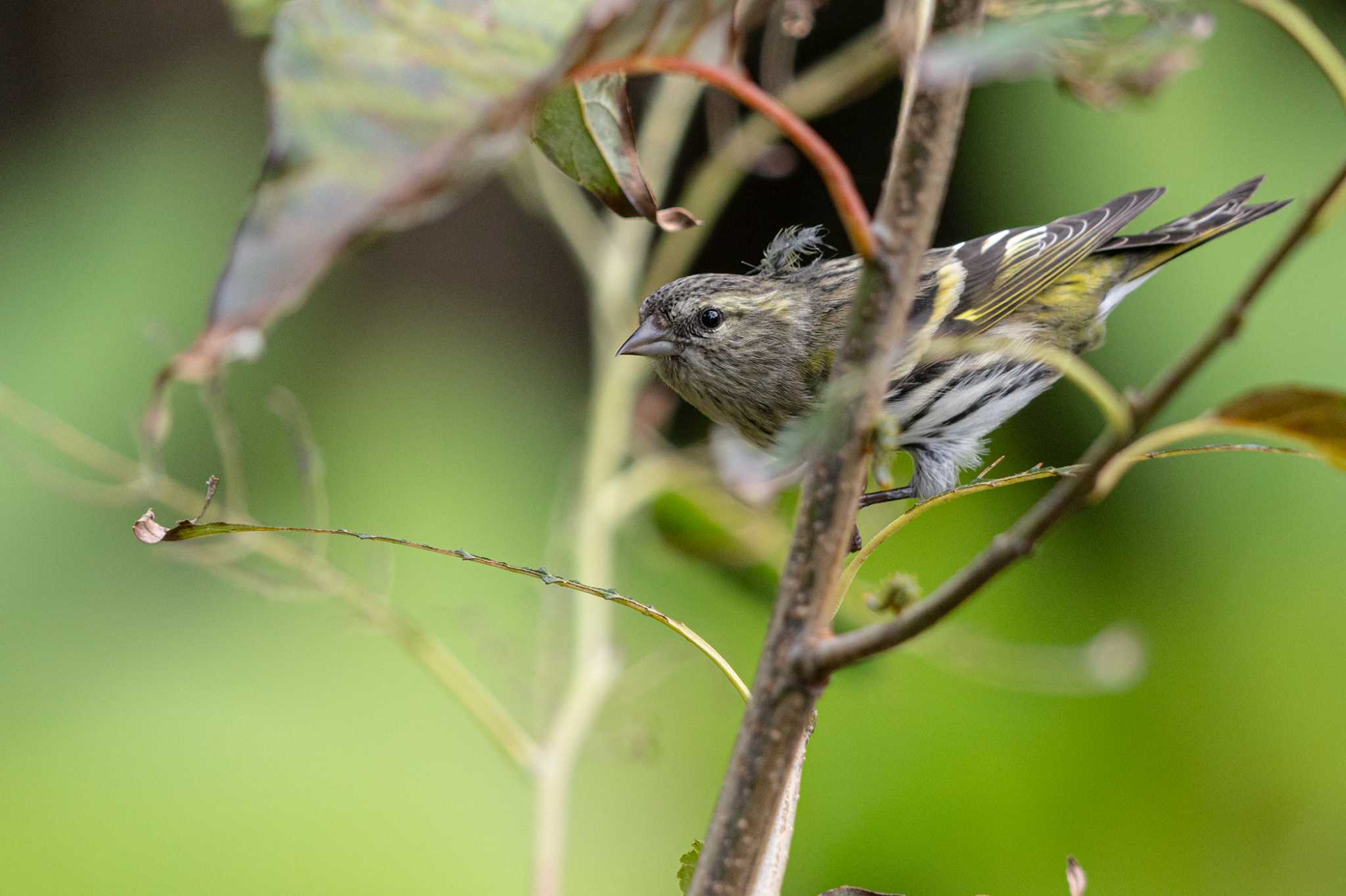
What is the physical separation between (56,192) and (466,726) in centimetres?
96

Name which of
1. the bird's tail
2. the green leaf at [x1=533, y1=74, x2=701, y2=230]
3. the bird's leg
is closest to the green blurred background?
the bird's leg

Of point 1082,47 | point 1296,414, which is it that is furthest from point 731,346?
point 1296,414

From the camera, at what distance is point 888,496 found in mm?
1010

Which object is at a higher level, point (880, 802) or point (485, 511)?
point (485, 511)

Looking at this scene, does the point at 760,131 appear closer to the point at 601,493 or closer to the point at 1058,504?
the point at 601,493

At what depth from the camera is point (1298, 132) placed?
1544 millimetres

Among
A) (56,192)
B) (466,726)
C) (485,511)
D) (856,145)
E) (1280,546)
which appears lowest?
(466,726)

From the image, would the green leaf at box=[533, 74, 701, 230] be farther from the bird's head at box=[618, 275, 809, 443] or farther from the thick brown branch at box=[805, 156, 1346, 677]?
the bird's head at box=[618, 275, 809, 443]

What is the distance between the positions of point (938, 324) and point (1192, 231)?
276 millimetres

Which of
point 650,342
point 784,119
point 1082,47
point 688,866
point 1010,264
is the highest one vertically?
point 1010,264

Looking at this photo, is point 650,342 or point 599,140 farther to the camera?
point 650,342

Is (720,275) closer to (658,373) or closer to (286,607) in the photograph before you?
(658,373)

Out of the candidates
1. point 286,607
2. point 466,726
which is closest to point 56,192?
point 286,607

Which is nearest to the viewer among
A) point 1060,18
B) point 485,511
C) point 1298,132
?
point 1060,18
